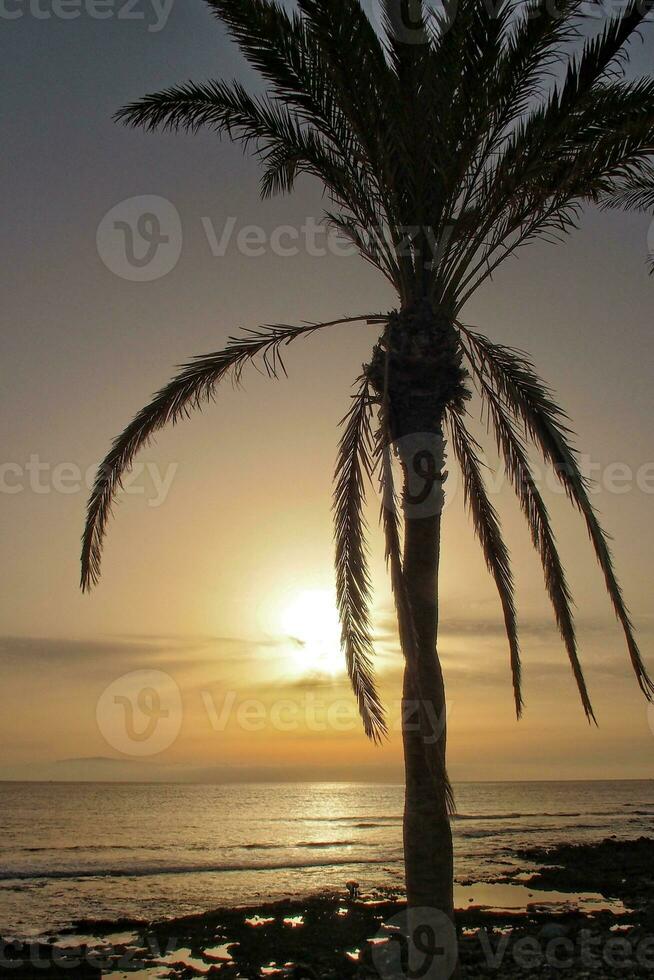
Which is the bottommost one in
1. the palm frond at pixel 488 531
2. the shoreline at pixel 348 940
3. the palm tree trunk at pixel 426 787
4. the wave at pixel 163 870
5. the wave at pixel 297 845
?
the wave at pixel 297 845

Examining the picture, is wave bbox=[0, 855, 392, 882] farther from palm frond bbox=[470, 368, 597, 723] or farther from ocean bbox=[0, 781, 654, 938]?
palm frond bbox=[470, 368, 597, 723]

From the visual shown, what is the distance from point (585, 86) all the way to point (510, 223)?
151 centimetres

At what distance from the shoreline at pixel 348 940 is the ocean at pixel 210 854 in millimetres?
2054

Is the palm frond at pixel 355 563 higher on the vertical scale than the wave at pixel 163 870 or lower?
higher

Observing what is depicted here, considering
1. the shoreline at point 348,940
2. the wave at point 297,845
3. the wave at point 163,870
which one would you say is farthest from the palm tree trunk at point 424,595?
the wave at point 297,845

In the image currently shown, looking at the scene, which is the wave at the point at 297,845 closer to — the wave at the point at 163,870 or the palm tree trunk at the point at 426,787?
the wave at the point at 163,870

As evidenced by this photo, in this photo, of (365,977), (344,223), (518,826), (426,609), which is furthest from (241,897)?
(518,826)

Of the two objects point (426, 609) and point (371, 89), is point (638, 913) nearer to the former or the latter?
point (426, 609)

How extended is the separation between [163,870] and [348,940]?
815 inches

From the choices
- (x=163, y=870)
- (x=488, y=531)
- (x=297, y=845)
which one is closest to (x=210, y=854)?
(x=297, y=845)

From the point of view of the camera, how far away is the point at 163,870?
112 ft

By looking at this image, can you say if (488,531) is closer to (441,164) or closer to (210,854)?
(441,164)

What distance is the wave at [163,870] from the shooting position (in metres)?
31.8

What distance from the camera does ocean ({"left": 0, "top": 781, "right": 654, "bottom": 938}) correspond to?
2417cm
